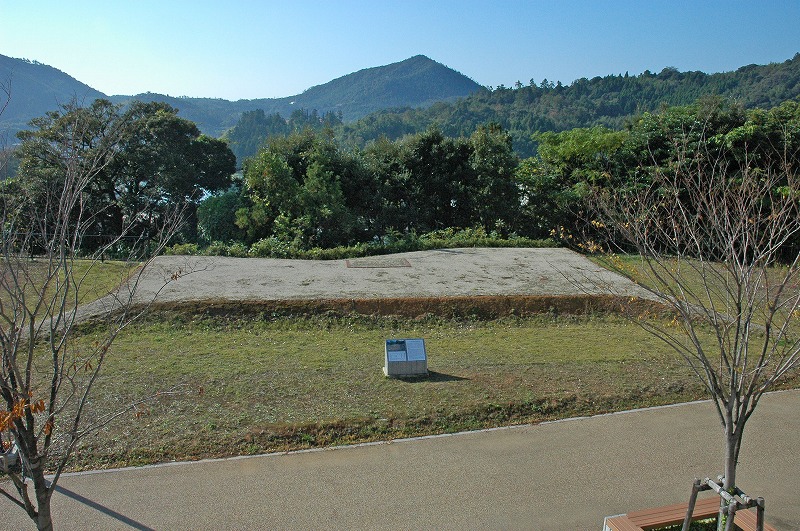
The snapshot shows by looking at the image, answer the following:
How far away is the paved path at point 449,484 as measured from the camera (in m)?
5.50

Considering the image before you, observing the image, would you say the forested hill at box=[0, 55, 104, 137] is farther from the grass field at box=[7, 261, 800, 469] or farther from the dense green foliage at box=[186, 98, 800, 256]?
the grass field at box=[7, 261, 800, 469]


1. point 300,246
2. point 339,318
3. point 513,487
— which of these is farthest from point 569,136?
point 513,487

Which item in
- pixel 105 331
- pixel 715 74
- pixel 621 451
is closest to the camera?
pixel 621 451

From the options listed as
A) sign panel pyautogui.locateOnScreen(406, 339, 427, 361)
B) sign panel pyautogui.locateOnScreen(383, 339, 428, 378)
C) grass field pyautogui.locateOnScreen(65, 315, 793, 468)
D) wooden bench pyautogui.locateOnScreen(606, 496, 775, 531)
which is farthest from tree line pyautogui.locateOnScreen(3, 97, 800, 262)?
wooden bench pyautogui.locateOnScreen(606, 496, 775, 531)

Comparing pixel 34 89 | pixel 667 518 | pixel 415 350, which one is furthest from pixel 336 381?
pixel 34 89

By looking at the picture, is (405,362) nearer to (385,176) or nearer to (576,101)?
(385,176)

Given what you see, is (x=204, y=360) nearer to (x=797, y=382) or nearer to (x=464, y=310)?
(x=464, y=310)

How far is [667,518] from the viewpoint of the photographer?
5117 mm

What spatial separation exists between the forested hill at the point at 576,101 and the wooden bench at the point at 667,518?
70.8 metres

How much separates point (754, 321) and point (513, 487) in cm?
777

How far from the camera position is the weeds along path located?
11.7m

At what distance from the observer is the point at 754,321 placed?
454 inches

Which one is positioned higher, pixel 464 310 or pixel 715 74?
pixel 715 74

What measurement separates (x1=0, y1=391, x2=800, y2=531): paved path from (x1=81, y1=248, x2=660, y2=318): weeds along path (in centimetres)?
373
